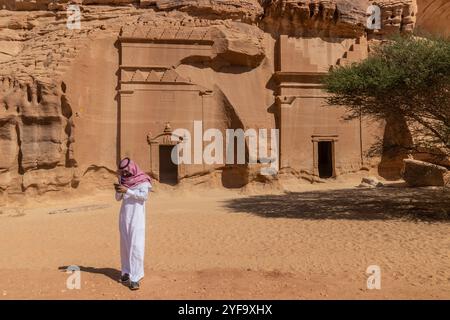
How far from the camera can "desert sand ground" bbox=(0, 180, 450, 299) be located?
5.20 meters

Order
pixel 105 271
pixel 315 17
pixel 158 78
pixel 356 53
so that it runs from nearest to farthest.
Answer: pixel 105 271 → pixel 158 78 → pixel 315 17 → pixel 356 53

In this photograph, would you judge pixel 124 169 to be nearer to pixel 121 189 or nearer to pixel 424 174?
pixel 121 189

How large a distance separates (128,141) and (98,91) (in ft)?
7.51

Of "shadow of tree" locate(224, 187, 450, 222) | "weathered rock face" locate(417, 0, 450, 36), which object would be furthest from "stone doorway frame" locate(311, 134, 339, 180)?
"weathered rock face" locate(417, 0, 450, 36)

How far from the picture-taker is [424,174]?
661 inches

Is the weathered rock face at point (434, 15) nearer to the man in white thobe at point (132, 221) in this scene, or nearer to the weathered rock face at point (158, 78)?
the weathered rock face at point (158, 78)

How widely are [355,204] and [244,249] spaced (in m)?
6.62

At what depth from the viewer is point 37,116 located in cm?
1438

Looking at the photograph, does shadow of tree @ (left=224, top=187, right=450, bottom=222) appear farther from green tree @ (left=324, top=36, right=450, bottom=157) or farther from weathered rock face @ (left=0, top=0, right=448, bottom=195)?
weathered rock face @ (left=0, top=0, right=448, bottom=195)

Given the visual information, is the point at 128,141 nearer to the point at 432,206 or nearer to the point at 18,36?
the point at 18,36

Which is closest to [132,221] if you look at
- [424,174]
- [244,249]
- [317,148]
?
[244,249]

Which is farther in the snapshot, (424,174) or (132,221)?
Result: (424,174)

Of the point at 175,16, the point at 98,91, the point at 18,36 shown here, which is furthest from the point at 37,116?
the point at 175,16

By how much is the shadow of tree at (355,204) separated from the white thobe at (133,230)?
6070 mm
